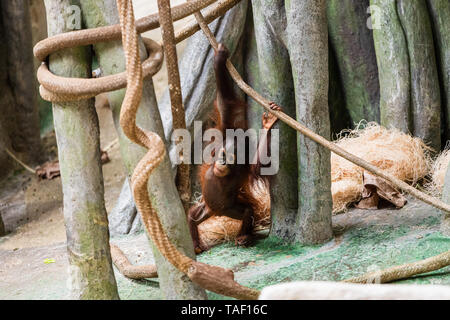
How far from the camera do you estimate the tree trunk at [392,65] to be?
3.89 m

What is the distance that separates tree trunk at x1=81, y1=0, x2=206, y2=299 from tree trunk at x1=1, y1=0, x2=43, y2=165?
3.98 m

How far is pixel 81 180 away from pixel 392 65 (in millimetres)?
2417

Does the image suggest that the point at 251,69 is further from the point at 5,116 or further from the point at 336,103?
the point at 5,116

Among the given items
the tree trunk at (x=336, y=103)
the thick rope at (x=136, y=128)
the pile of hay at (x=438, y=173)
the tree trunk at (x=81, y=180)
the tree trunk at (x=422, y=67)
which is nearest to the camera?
the thick rope at (x=136, y=128)

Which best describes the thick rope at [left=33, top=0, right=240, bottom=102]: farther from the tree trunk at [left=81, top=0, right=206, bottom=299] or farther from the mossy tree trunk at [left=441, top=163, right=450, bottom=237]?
the mossy tree trunk at [left=441, top=163, right=450, bottom=237]

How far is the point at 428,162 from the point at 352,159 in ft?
4.22

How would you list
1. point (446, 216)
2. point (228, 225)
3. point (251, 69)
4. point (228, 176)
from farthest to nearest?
point (251, 69) → point (228, 225) → point (228, 176) → point (446, 216)

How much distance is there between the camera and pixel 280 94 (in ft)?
10.7

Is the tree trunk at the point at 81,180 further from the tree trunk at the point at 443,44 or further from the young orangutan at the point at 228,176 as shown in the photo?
the tree trunk at the point at 443,44

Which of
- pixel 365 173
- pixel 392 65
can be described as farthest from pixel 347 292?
pixel 392 65

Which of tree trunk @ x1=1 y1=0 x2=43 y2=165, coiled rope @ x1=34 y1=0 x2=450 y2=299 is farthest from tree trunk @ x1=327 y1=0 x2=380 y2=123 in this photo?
tree trunk @ x1=1 y1=0 x2=43 y2=165

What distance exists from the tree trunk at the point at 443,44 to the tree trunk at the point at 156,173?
2460 millimetres

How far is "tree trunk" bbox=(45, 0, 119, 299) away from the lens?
7.47ft

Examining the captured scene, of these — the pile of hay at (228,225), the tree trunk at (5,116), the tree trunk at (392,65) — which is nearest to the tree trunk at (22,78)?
the tree trunk at (5,116)
